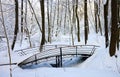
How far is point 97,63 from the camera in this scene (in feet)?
51.2

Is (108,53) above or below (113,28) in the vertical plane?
below

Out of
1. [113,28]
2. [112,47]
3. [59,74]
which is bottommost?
[59,74]

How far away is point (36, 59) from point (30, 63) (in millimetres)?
491

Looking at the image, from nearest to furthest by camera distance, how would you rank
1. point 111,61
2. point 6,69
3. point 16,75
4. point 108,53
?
1. point 16,75
2. point 6,69
3. point 111,61
4. point 108,53

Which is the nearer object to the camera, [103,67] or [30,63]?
[103,67]

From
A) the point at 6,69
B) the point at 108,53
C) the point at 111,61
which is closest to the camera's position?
the point at 6,69

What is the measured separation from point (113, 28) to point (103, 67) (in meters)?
2.42

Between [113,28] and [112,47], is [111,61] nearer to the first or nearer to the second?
[112,47]

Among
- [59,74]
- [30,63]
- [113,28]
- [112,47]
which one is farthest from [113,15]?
[30,63]

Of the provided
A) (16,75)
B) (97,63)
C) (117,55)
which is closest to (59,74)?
(16,75)

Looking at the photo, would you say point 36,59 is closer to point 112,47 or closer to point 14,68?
point 14,68

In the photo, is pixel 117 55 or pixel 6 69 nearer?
pixel 6 69

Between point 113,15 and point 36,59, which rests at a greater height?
point 113,15

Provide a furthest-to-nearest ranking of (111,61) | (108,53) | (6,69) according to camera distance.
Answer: (108,53), (111,61), (6,69)
